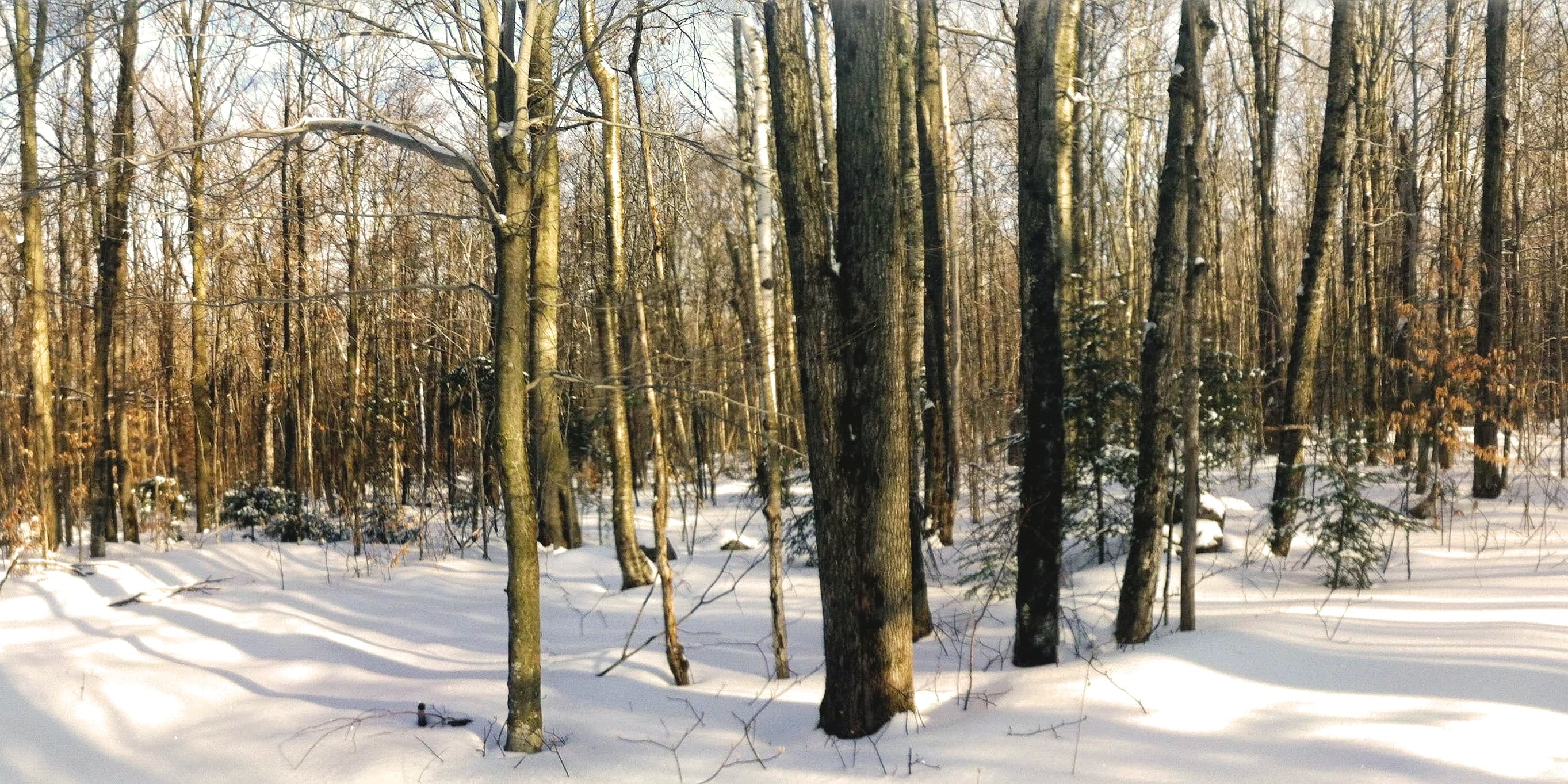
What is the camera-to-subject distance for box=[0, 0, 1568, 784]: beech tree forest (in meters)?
5.53

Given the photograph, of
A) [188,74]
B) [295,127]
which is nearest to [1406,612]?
[295,127]

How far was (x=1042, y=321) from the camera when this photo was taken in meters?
6.55

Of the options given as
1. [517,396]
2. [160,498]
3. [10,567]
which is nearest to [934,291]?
[517,396]

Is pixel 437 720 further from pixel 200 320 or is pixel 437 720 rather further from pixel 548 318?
pixel 200 320

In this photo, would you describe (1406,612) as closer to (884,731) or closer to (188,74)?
(884,731)

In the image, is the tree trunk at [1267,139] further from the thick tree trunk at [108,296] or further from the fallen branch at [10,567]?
the fallen branch at [10,567]

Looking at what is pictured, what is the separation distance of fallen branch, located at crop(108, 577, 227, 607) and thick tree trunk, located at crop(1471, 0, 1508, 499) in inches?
564

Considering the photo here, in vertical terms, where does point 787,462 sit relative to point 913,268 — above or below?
below

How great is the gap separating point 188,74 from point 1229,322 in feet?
87.9

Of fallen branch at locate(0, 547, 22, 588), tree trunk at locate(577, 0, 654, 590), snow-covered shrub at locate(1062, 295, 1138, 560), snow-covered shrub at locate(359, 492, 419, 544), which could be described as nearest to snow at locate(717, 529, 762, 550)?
tree trunk at locate(577, 0, 654, 590)

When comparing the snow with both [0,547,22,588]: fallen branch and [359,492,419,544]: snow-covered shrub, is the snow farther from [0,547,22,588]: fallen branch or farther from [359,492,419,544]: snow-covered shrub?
[0,547,22,588]: fallen branch

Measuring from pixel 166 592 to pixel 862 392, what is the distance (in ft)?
30.3

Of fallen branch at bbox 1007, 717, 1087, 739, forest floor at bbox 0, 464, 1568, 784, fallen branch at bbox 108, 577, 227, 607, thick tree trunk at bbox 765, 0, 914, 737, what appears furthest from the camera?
fallen branch at bbox 108, 577, 227, 607

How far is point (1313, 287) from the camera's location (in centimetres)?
965
